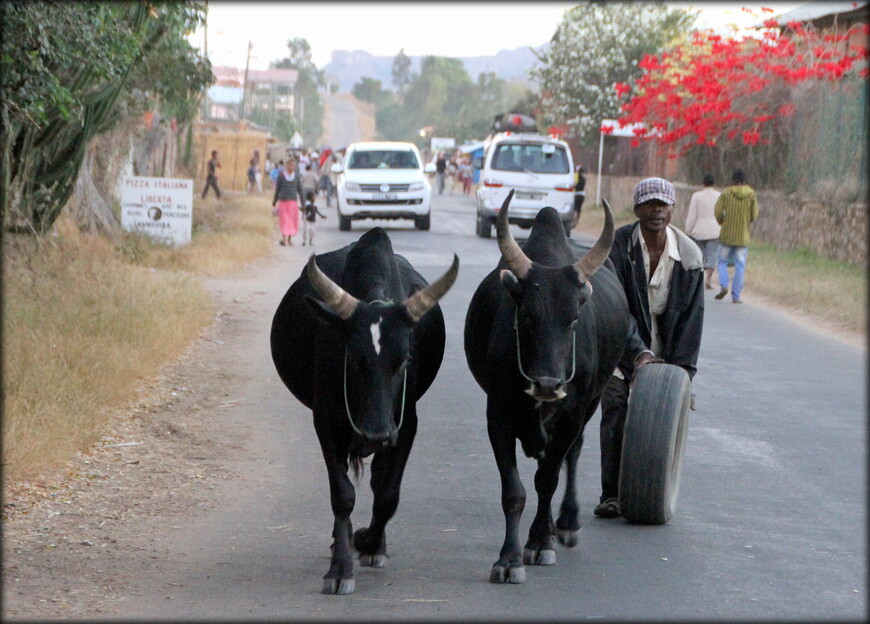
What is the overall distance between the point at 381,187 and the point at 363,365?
871 inches

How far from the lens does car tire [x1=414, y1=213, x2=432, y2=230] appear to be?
28.2 m

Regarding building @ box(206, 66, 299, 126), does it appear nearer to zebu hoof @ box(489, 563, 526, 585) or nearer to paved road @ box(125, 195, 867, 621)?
paved road @ box(125, 195, 867, 621)

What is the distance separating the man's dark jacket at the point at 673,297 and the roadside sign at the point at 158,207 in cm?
1329

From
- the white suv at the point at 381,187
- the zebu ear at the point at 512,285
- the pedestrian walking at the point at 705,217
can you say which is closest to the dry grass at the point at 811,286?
the pedestrian walking at the point at 705,217

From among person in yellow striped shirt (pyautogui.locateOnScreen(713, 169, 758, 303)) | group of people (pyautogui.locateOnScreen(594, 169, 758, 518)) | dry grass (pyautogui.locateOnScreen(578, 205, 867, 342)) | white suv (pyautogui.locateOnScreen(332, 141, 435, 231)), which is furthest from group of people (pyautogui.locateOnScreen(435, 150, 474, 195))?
group of people (pyautogui.locateOnScreen(594, 169, 758, 518))

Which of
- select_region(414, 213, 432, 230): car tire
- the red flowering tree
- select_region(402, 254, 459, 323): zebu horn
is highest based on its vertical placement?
the red flowering tree

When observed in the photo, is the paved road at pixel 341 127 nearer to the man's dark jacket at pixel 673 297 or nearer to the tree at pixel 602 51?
the tree at pixel 602 51

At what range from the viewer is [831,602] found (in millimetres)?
5215

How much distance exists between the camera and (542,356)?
5270 mm

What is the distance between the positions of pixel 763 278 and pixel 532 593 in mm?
13954

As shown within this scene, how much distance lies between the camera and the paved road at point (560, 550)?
205 inches

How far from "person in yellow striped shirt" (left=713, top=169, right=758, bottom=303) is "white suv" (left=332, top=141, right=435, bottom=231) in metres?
11.7

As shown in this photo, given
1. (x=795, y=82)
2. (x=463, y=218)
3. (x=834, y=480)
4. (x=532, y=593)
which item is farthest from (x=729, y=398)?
(x=463, y=218)

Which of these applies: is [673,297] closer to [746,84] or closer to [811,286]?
[811,286]
